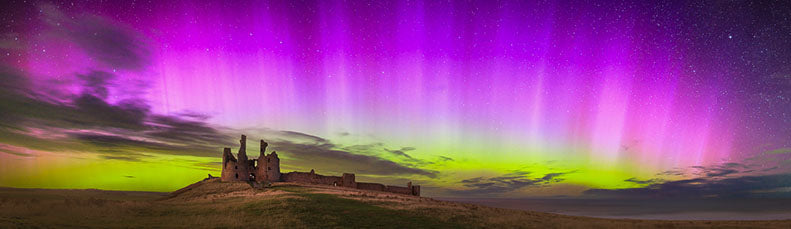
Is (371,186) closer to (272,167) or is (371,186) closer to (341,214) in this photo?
A: (272,167)

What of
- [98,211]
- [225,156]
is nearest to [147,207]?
[98,211]

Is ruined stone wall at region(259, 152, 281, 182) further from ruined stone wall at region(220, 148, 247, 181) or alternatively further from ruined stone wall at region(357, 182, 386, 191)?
ruined stone wall at region(357, 182, 386, 191)

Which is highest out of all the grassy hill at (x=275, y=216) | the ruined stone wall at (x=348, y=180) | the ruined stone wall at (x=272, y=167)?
the ruined stone wall at (x=272, y=167)

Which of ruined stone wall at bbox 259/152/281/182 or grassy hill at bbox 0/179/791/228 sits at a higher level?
ruined stone wall at bbox 259/152/281/182

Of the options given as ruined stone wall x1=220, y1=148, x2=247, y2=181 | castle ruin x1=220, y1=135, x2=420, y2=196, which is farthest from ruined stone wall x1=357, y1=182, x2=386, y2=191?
ruined stone wall x1=220, y1=148, x2=247, y2=181

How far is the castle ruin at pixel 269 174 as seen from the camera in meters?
70.1

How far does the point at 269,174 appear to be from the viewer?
234 feet

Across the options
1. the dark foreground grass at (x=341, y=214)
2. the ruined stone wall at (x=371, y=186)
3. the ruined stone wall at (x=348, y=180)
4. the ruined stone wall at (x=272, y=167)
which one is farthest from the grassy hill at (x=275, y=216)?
the ruined stone wall at (x=371, y=186)

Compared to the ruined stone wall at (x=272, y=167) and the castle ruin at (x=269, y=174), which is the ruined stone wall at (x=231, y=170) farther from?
the ruined stone wall at (x=272, y=167)

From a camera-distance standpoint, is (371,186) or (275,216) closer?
(275,216)

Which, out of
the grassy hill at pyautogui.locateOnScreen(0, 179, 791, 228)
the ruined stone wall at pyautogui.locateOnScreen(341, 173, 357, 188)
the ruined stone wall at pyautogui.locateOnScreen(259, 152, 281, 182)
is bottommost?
the grassy hill at pyautogui.locateOnScreen(0, 179, 791, 228)

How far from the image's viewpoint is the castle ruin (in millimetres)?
70062

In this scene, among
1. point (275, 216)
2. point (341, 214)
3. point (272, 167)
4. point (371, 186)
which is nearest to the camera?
point (275, 216)

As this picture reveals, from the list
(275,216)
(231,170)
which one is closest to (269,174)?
(231,170)
